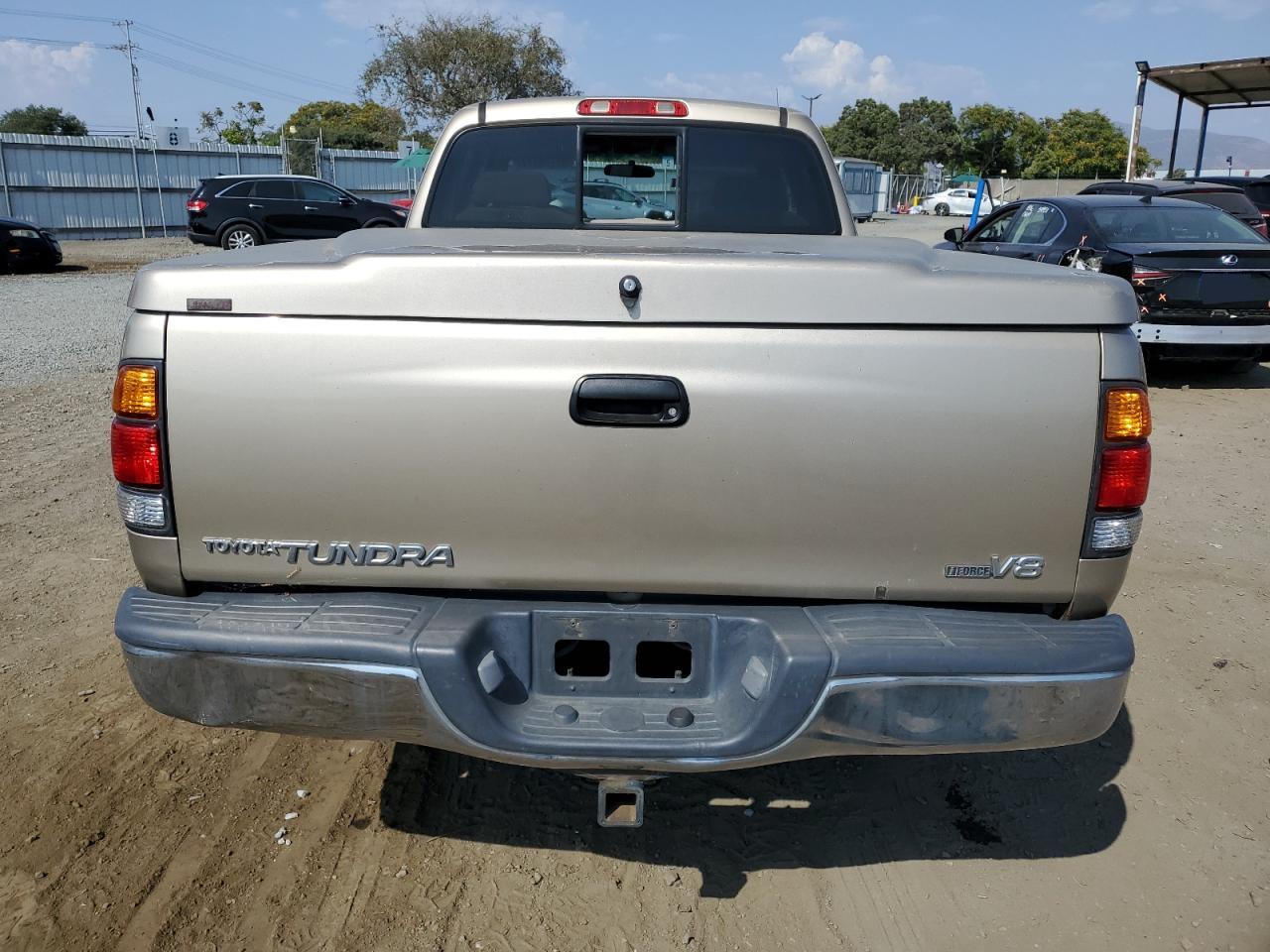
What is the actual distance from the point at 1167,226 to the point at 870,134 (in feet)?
224

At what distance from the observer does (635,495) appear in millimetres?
2205

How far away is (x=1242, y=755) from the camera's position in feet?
11.3

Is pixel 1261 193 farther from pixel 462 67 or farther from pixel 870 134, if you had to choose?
pixel 870 134

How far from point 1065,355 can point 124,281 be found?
17.5 metres

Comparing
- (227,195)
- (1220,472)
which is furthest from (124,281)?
(1220,472)

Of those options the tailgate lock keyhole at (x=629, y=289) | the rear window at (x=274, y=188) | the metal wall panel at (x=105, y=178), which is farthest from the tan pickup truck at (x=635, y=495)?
the metal wall panel at (x=105, y=178)

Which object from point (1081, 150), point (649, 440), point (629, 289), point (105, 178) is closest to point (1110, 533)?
point (649, 440)

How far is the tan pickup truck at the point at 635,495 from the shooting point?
2160 millimetres

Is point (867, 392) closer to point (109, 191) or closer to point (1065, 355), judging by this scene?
point (1065, 355)

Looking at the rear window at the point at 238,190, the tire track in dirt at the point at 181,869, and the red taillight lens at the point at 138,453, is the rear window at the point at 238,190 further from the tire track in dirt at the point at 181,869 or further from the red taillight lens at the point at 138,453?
the red taillight lens at the point at 138,453

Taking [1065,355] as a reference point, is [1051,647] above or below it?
below

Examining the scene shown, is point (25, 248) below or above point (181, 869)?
above

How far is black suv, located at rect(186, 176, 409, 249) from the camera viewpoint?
63.9ft

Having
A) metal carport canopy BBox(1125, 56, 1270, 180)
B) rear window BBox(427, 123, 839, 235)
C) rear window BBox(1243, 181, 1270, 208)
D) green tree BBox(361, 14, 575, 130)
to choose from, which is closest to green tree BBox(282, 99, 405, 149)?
green tree BBox(361, 14, 575, 130)
